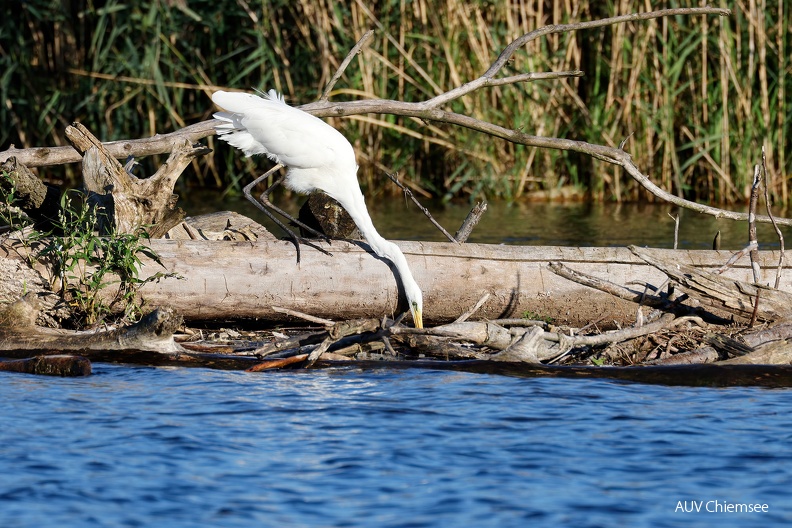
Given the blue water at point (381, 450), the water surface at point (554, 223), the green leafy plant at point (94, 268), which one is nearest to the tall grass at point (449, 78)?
the water surface at point (554, 223)

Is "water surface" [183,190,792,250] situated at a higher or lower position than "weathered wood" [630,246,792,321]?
higher

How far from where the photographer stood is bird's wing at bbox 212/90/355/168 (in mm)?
6562

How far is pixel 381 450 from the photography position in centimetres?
412

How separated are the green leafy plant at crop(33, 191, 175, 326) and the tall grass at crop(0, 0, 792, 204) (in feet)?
19.1

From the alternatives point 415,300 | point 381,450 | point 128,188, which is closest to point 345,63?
point 128,188

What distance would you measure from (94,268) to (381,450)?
246 cm

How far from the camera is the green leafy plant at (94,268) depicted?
5742mm

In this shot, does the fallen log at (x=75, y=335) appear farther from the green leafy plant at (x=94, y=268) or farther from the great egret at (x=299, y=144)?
the great egret at (x=299, y=144)

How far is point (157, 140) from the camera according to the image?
22.5ft

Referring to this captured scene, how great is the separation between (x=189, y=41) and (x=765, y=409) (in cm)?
996

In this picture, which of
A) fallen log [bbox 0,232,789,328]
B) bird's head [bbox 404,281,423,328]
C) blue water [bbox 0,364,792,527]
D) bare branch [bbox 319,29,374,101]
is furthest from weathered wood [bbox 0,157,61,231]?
bird's head [bbox 404,281,423,328]

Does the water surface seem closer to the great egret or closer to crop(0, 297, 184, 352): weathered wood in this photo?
the great egret

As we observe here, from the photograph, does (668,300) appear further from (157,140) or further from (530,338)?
(157,140)

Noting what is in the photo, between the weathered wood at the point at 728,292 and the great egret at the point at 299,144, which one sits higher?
the great egret at the point at 299,144
